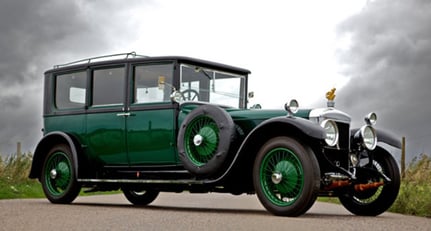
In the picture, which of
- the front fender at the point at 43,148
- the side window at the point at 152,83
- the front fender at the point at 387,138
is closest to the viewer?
the front fender at the point at 387,138

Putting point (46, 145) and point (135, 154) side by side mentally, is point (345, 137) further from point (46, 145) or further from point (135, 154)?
point (46, 145)

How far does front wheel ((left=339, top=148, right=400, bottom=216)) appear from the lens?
962 centimetres

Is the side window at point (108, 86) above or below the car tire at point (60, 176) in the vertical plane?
above

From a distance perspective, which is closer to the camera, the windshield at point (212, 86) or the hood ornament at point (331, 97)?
the hood ornament at point (331, 97)

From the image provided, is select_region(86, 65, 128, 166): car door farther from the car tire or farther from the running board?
the car tire

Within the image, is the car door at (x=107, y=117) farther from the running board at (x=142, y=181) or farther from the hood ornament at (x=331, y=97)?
the hood ornament at (x=331, y=97)

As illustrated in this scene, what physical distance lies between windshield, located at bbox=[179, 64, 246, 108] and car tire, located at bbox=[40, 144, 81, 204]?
249 cm

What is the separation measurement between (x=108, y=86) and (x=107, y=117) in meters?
0.55

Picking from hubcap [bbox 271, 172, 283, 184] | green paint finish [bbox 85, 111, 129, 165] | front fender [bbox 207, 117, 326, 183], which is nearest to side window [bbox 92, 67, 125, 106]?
green paint finish [bbox 85, 111, 129, 165]

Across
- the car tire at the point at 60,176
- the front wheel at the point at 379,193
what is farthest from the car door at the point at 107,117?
the front wheel at the point at 379,193

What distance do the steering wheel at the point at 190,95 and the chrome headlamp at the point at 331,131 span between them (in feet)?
8.55

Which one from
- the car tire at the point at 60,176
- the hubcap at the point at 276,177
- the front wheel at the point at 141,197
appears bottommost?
the front wheel at the point at 141,197

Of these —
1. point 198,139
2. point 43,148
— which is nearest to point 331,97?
point 198,139

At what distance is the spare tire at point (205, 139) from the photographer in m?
9.41
